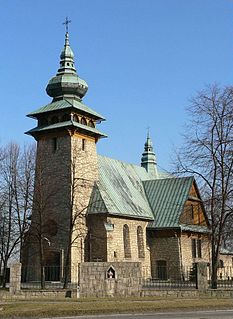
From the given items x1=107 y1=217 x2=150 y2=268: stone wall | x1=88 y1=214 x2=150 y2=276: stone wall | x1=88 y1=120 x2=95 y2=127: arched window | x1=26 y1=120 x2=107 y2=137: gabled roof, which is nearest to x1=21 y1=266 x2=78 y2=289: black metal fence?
x1=88 y1=214 x2=150 y2=276: stone wall

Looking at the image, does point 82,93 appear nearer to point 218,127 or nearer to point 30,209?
point 30,209

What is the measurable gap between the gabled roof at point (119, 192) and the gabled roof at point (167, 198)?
0.62 m

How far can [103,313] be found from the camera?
720 inches

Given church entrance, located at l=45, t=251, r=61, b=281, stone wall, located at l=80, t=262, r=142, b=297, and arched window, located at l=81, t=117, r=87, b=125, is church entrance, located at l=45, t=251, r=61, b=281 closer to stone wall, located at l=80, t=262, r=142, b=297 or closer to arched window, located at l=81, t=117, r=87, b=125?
arched window, located at l=81, t=117, r=87, b=125

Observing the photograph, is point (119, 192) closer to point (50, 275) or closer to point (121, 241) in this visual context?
point (121, 241)

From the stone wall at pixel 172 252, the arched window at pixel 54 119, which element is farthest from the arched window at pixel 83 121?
the stone wall at pixel 172 252

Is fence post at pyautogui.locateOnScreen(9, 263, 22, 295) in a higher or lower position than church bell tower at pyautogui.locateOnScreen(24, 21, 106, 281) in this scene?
lower

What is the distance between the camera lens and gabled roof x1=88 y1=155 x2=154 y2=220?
3878 cm

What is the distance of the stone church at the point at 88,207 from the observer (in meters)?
37.0

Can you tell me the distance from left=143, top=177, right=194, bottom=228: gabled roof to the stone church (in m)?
Answer: 0.09

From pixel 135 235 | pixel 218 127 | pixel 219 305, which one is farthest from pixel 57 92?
pixel 219 305

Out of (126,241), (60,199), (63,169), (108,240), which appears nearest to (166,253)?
(126,241)

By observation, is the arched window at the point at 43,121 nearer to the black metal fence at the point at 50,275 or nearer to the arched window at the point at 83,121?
the arched window at the point at 83,121

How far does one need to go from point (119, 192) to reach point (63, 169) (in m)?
6.33
